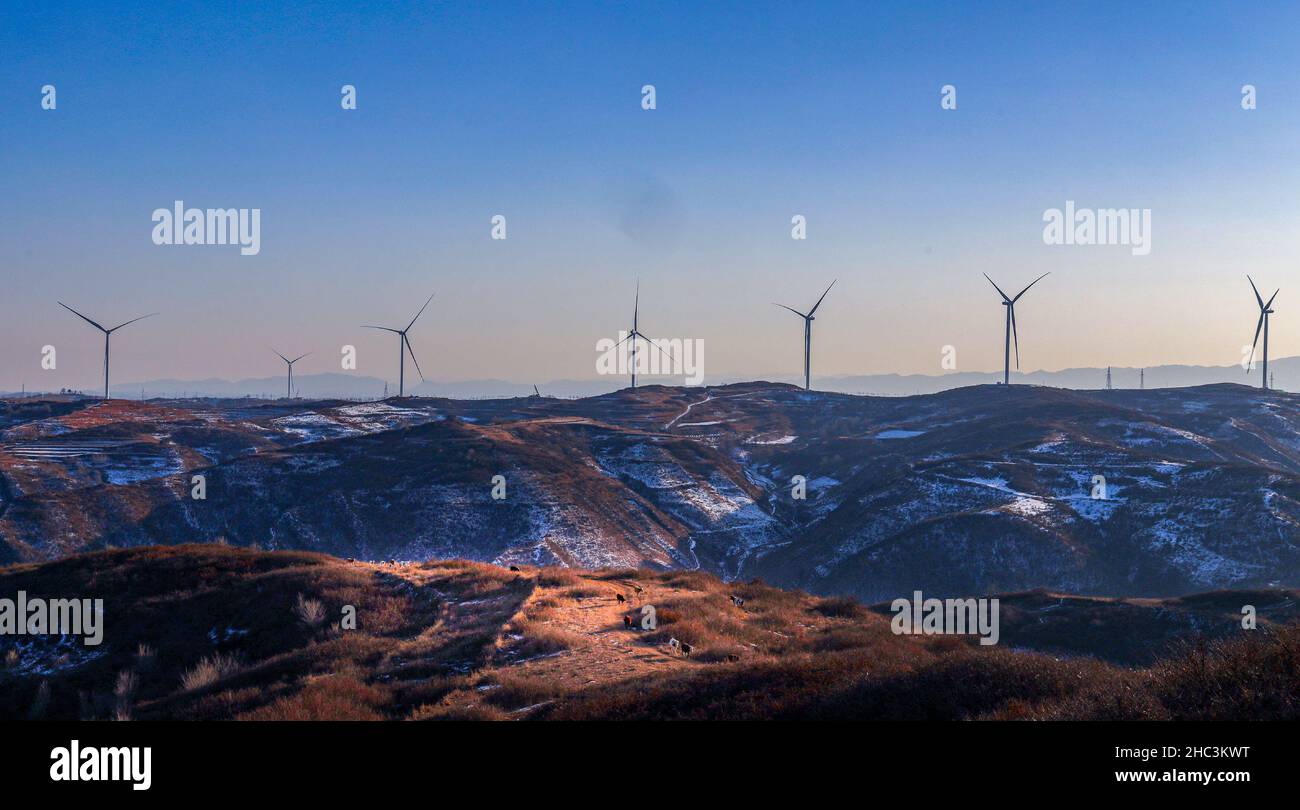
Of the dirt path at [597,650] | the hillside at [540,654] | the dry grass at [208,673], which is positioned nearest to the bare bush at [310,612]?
the hillside at [540,654]

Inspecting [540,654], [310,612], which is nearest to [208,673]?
[310,612]

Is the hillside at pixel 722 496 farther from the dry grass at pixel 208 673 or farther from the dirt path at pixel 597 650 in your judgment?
the dry grass at pixel 208 673

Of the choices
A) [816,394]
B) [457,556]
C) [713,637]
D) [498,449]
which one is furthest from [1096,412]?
[713,637]

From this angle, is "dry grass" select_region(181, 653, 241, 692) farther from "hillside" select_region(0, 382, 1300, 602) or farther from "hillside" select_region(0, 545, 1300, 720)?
"hillside" select_region(0, 382, 1300, 602)

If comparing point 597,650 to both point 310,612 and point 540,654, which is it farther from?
point 310,612
